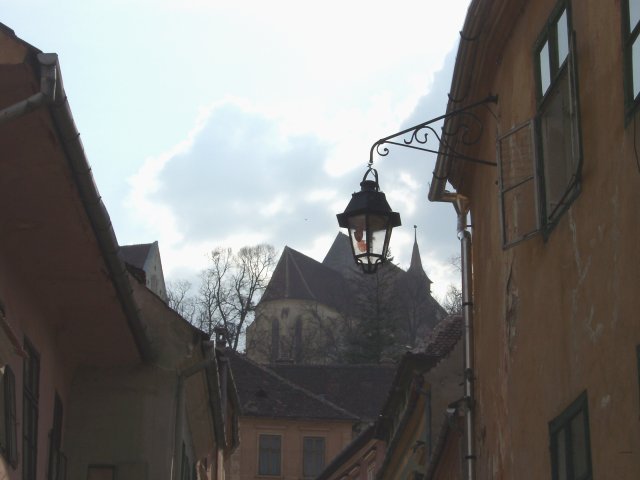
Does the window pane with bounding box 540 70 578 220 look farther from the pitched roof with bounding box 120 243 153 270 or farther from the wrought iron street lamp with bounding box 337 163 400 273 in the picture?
the pitched roof with bounding box 120 243 153 270

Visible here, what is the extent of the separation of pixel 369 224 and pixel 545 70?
1928 millimetres

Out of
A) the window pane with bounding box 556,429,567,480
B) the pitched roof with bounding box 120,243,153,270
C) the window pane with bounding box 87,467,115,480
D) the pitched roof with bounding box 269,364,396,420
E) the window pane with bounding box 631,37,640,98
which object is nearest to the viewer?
the window pane with bounding box 631,37,640,98

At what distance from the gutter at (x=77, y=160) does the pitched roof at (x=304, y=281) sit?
99.4 metres

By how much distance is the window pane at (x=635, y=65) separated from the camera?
21.0 ft

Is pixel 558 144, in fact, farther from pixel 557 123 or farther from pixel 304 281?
pixel 304 281

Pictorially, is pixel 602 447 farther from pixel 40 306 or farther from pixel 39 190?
pixel 40 306

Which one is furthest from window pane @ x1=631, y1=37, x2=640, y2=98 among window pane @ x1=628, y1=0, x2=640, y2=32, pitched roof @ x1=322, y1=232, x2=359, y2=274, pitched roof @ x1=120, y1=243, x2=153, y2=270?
pitched roof @ x1=322, y1=232, x2=359, y2=274

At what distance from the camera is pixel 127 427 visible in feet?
47.7

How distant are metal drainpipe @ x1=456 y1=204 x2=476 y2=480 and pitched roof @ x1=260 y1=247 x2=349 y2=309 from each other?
322ft

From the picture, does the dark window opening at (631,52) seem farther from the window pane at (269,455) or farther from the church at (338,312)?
the church at (338,312)

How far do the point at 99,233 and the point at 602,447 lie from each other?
14.8 ft

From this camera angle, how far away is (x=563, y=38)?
8047mm

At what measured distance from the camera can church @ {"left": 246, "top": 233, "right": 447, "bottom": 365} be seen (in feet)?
249

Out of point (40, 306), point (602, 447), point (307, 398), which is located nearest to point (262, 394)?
point (307, 398)
